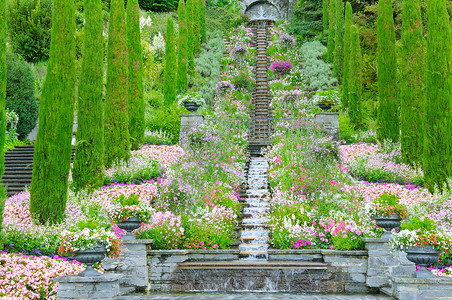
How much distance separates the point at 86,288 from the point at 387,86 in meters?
→ 11.2

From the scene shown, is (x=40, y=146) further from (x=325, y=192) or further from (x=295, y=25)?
(x=295, y=25)

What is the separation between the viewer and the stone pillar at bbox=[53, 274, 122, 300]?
6.95 m

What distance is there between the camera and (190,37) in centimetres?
2544

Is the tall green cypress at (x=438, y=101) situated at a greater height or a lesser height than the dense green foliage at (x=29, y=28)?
lesser

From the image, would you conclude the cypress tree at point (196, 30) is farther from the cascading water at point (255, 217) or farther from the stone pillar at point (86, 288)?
the stone pillar at point (86, 288)

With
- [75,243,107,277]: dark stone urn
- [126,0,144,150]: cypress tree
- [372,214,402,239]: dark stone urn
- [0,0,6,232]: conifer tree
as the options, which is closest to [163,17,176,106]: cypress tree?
[126,0,144,150]: cypress tree

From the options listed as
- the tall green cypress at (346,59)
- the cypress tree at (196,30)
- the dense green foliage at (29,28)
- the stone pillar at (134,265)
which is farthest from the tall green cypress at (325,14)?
the stone pillar at (134,265)

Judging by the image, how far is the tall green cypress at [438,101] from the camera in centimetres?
1107

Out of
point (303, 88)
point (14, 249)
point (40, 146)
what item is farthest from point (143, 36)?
point (14, 249)

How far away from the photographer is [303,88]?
23.3m

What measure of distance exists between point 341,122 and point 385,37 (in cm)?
369

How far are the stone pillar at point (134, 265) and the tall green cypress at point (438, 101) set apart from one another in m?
6.50

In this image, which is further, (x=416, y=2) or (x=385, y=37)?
(x=385, y=37)

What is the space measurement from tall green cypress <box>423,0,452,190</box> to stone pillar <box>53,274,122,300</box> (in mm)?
7514
